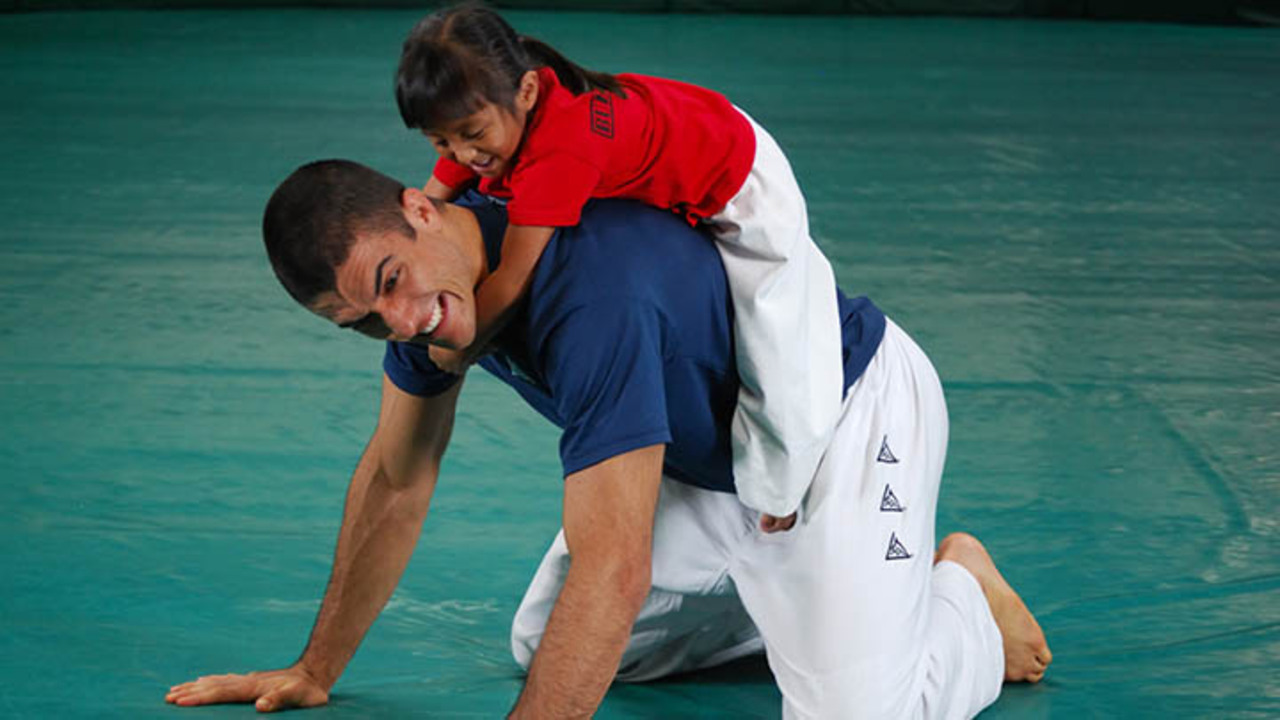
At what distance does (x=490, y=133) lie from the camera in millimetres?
2150

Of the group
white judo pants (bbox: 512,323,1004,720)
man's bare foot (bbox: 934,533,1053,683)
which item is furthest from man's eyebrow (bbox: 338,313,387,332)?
man's bare foot (bbox: 934,533,1053,683)

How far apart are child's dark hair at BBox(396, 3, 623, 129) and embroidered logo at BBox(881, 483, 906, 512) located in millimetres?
798

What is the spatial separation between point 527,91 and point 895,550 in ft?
3.00

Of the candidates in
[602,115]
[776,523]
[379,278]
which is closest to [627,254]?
[602,115]

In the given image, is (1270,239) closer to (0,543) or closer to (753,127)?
(753,127)

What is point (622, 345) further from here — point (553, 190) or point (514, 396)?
point (514, 396)

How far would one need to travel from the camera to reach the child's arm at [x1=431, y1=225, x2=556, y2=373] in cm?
201

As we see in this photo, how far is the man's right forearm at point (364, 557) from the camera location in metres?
2.38

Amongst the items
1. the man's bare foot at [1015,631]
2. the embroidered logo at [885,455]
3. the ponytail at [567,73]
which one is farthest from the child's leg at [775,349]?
the man's bare foot at [1015,631]

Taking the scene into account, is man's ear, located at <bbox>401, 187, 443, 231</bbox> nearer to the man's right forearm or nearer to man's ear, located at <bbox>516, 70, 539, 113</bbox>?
man's ear, located at <bbox>516, 70, 539, 113</bbox>

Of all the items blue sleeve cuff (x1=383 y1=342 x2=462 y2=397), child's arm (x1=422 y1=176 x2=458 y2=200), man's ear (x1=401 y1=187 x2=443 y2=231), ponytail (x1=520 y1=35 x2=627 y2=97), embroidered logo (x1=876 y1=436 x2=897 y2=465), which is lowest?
embroidered logo (x1=876 y1=436 x2=897 y2=465)

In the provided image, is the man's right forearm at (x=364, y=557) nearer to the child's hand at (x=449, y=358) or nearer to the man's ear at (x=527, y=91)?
the child's hand at (x=449, y=358)

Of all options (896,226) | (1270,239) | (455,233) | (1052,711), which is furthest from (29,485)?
(1270,239)

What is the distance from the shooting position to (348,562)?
240cm
